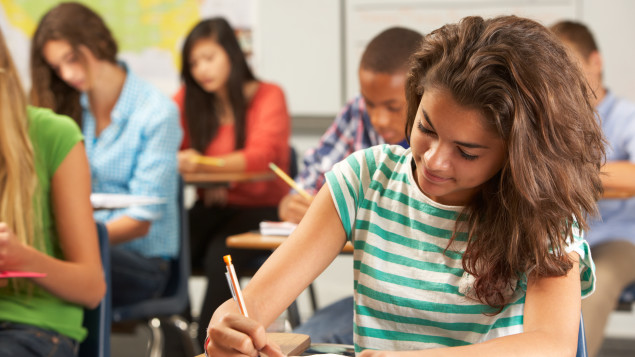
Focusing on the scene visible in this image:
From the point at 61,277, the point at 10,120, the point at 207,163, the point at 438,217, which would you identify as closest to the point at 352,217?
the point at 438,217

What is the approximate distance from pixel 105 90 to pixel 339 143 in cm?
93

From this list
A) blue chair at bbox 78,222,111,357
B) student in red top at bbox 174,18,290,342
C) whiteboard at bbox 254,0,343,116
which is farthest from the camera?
whiteboard at bbox 254,0,343,116

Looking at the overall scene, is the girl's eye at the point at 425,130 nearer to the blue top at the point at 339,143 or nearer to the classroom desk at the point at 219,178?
the blue top at the point at 339,143

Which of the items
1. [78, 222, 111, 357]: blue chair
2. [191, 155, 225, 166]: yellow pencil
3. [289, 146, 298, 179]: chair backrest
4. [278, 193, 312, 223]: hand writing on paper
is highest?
[278, 193, 312, 223]: hand writing on paper

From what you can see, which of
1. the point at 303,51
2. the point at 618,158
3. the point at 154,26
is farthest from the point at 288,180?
the point at 154,26

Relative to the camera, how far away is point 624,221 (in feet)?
8.79

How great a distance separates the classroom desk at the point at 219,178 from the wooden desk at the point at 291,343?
198 cm

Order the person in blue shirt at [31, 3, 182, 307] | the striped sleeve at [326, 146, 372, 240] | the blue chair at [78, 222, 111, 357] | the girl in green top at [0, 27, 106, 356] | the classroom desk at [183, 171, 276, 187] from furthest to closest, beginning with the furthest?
the classroom desk at [183, 171, 276, 187], the person in blue shirt at [31, 3, 182, 307], the blue chair at [78, 222, 111, 357], the girl in green top at [0, 27, 106, 356], the striped sleeve at [326, 146, 372, 240]

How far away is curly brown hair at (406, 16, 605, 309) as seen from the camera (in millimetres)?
1012

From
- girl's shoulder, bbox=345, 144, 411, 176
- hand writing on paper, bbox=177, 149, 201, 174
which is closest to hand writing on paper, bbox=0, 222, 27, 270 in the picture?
girl's shoulder, bbox=345, 144, 411, 176

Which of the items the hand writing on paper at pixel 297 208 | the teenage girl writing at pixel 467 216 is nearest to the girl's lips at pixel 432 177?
the teenage girl writing at pixel 467 216

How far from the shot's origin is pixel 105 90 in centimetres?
290

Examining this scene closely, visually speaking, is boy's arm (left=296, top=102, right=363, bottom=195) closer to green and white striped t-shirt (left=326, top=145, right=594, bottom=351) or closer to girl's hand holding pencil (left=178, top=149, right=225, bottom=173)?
girl's hand holding pencil (left=178, top=149, right=225, bottom=173)

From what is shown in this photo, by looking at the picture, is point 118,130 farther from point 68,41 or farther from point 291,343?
point 291,343
